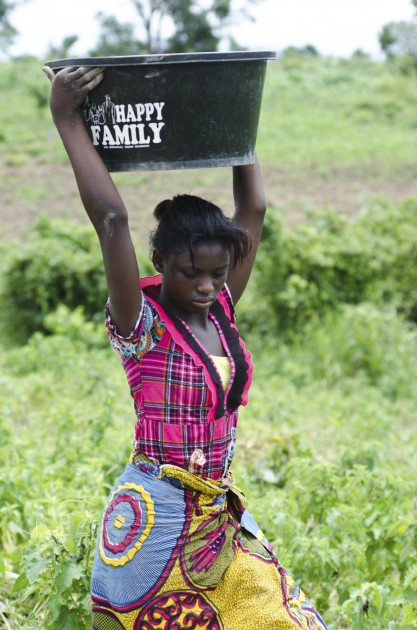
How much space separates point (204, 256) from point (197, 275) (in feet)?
0.16

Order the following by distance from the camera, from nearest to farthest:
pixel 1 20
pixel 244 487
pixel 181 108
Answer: pixel 181 108
pixel 244 487
pixel 1 20

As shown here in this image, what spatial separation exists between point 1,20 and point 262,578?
30959 millimetres

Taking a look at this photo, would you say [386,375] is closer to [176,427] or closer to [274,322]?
[274,322]

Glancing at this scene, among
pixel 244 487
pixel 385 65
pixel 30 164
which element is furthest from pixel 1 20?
pixel 244 487

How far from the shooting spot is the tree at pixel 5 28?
2938 centimetres

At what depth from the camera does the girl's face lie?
77.9 inches

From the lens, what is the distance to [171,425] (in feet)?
6.67

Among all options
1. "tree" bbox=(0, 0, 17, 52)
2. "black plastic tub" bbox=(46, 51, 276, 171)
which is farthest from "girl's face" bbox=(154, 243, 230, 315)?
"tree" bbox=(0, 0, 17, 52)

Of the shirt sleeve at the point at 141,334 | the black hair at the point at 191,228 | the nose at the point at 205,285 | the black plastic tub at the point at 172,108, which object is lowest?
the shirt sleeve at the point at 141,334

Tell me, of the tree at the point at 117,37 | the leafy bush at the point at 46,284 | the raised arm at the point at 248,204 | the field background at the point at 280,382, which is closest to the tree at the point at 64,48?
the tree at the point at 117,37

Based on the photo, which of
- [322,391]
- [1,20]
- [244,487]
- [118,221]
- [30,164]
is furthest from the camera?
[1,20]

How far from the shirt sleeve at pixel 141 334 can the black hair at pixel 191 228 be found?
0.45 feet

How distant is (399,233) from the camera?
8094 millimetres

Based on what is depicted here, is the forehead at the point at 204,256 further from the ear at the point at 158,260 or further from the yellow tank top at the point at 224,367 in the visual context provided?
the yellow tank top at the point at 224,367
